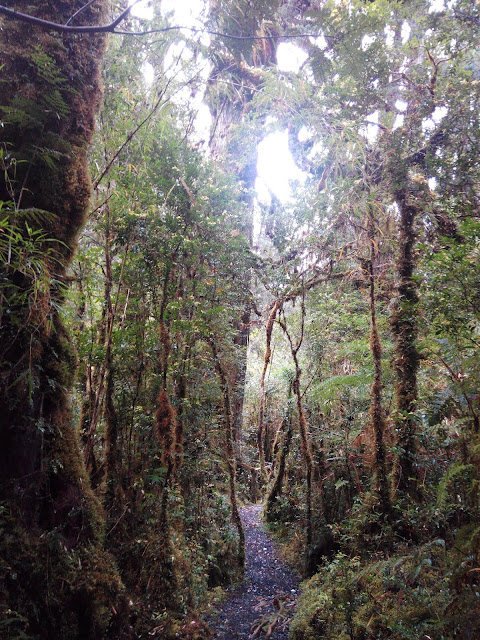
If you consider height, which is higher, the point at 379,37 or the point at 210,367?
the point at 379,37

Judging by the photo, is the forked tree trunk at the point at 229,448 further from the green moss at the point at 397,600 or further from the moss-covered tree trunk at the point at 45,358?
the moss-covered tree trunk at the point at 45,358

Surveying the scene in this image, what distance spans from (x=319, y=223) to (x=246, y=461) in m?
5.55

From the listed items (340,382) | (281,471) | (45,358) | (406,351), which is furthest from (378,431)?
(281,471)

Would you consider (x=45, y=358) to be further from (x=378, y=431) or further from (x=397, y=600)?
(x=378, y=431)

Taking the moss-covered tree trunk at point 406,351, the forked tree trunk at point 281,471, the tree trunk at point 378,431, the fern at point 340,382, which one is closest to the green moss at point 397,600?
the tree trunk at point 378,431

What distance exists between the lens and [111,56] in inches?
189

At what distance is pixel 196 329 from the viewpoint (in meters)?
5.20

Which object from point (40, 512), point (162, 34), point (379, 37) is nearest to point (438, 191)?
point (379, 37)

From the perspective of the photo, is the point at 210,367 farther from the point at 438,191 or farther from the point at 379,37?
the point at 379,37

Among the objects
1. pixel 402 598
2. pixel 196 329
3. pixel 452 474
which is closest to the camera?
pixel 452 474

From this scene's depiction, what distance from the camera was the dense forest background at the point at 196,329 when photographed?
10.2 ft

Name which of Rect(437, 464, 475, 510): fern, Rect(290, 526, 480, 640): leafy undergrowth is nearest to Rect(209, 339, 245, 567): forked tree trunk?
Rect(290, 526, 480, 640): leafy undergrowth

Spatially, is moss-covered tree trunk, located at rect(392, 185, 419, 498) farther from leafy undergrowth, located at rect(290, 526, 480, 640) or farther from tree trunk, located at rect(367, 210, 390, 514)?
leafy undergrowth, located at rect(290, 526, 480, 640)

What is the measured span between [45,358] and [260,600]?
5.09 metres
